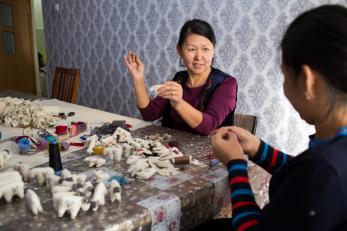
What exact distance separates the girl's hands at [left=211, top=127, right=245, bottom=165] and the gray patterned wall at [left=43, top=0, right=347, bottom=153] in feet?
5.06

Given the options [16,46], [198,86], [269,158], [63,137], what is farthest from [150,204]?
[16,46]

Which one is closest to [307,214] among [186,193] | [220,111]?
[186,193]

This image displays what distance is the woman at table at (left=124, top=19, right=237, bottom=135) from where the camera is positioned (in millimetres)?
1505

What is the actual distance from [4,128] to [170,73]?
5.78 feet

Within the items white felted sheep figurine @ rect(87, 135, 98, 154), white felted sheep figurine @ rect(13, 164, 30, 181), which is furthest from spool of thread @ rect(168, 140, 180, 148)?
white felted sheep figurine @ rect(13, 164, 30, 181)

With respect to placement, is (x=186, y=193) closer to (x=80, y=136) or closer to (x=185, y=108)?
(x=185, y=108)

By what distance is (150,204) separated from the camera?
794 mm

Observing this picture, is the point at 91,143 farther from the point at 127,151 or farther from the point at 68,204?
the point at 68,204

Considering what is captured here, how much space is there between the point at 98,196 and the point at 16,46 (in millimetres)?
4257

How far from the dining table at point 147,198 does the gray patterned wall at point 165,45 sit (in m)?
1.27

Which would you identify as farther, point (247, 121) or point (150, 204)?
point (247, 121)

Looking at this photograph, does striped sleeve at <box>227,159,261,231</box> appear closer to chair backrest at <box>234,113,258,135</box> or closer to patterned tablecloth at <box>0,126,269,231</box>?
patterned tablecloth at <box>0,126,269,231</box>

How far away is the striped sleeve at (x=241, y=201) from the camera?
2.32 ft

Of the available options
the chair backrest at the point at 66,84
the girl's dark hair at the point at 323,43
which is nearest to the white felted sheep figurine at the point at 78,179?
the girl's dark hair at the point at 323,43
